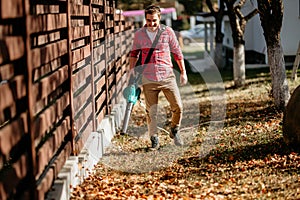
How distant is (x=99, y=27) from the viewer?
999 cm

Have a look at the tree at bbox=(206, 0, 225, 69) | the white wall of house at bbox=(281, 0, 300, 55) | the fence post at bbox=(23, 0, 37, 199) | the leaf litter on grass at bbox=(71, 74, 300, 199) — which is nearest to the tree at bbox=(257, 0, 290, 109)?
the leaf litter on grass at bbox=(71, 74, 300, 199)

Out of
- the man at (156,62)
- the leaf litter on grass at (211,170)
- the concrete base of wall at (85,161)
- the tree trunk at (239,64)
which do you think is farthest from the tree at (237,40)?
the man at (156,62)

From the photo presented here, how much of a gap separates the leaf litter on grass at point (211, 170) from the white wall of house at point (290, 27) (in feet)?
34.1

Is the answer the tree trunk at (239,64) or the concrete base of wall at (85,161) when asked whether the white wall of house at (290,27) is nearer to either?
the tree trunk at (239,64)

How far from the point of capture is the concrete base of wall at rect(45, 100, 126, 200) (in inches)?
212

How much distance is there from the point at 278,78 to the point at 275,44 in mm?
634

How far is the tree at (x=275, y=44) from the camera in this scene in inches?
411

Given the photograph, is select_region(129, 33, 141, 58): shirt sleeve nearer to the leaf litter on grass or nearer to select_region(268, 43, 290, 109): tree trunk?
Answer: the leaf litter on grass

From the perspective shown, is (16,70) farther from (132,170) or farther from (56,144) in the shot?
(132,170)

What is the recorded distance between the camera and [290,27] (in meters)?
20.1

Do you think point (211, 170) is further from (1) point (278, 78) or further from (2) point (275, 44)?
(2) point (275, 44)

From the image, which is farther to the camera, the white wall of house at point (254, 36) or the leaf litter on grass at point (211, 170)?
the white wall of house at point (254, 36)

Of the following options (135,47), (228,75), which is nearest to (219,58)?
(228,75)

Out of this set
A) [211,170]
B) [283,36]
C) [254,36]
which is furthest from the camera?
[254,36]
